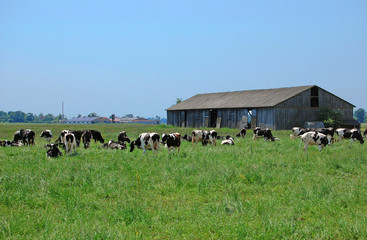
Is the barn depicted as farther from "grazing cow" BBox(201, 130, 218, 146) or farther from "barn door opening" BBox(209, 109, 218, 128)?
"grazing cow" BBox(201, 130, 218, 146)

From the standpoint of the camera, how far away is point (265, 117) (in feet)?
138

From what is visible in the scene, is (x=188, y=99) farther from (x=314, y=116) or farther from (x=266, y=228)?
(x=266, y=228)

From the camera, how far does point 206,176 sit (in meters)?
10.4

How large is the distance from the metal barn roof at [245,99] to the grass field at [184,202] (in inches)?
1226

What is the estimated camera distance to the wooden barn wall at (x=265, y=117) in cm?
4125

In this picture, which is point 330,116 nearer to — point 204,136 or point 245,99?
point 245,99

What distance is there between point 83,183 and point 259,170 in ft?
19.0

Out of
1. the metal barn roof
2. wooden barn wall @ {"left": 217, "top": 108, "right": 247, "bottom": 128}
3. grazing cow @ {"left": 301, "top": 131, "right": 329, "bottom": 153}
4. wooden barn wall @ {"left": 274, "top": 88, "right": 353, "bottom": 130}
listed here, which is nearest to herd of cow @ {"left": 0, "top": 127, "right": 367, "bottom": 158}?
grazing cow @ {"left": 301, "top": 131, "right": 329, "bottom": 153}

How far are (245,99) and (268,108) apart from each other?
662 centimetres

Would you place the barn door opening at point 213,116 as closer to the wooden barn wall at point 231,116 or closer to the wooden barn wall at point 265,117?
the wooden barn wall at point 231,116

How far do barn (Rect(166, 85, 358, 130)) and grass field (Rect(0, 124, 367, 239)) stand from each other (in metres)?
29.5

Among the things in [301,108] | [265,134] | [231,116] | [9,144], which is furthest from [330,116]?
[9,144]

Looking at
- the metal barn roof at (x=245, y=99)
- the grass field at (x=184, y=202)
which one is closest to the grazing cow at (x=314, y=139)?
the grass field at (x=184, y=202)

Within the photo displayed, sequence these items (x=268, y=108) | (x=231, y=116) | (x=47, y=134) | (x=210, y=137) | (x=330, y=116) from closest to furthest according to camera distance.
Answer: (x=210, y=137)
(x=47, y=134)
(x=268, y=108)
(x=330, y=116)
(x=231, y=116)
